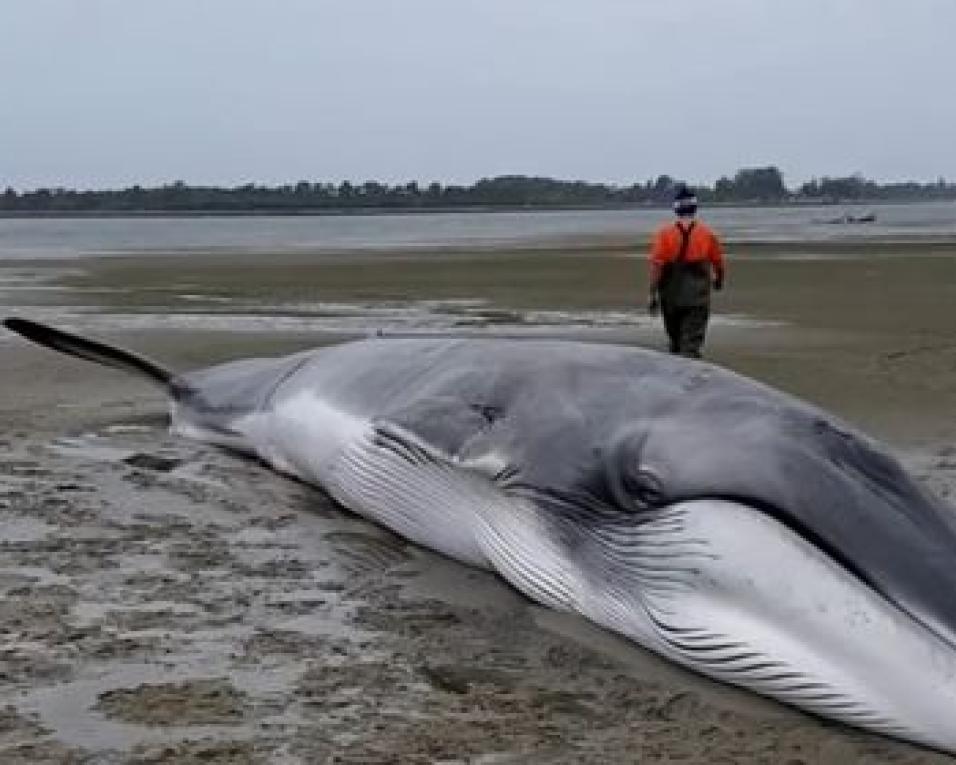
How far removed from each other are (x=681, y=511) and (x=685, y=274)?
7684 mm

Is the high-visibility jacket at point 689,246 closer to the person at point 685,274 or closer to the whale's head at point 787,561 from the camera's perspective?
the person at point 685,274

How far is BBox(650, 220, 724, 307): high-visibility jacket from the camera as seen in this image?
12.6m

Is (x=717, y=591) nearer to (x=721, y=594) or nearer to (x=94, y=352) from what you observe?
(x=721, y=594)

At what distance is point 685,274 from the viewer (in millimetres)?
12648

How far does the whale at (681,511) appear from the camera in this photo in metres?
4.52

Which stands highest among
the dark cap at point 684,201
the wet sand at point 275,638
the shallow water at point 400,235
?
the dark cap at point 684,201

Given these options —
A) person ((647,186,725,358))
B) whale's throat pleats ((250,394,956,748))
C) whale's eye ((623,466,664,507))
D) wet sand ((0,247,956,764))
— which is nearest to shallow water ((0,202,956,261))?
person ((647,186,725,358))

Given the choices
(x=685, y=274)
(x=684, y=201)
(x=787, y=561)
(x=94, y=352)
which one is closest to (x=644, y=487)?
(x=787, y=561)

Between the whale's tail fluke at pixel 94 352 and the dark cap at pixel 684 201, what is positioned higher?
the dark cap at pixel 684 201

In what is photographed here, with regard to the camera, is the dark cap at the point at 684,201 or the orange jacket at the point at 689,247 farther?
the orange jacket at the point at 689,247

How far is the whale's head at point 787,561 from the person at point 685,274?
23.0 ft

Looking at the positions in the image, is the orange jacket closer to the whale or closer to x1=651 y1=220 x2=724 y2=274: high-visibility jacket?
x1=651 y1=220 x2=724 y2=274: high-visibility jacket

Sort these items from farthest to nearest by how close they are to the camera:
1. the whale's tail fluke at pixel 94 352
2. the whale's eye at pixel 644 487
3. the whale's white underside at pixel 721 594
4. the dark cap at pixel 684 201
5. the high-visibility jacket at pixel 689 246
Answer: the high-visibility jacket at pixel 689 246 → the dark cap at pixel 684 201 → the whale's tail fluke at pixel 94 352 → the whale's eye at pixel 644 487 → the whale's white underside at pixel 721 594

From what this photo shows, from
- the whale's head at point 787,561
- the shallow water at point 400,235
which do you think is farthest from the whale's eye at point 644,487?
the shallow water at point 400,235
